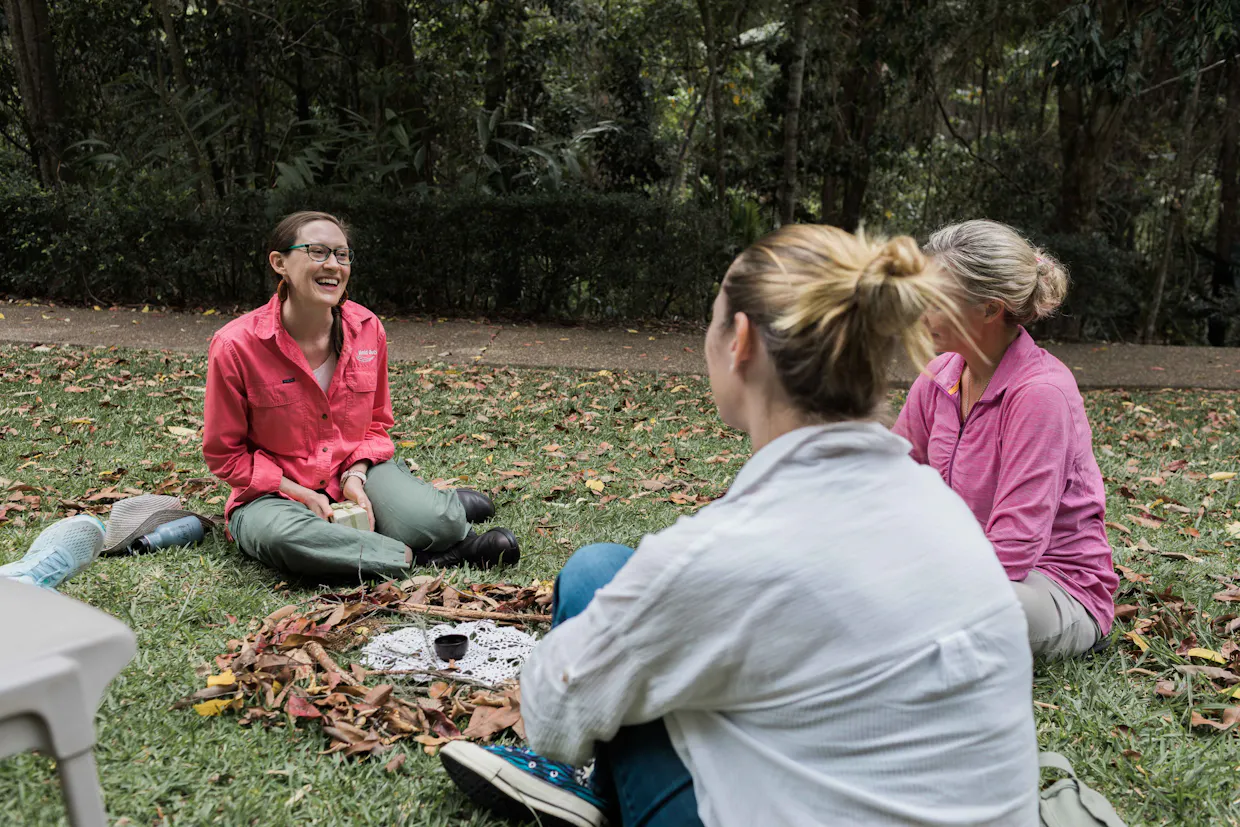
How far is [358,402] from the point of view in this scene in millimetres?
3984

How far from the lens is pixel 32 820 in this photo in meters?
2.02

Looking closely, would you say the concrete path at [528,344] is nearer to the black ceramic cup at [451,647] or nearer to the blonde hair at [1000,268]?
the black ceramic cup at [451,647]

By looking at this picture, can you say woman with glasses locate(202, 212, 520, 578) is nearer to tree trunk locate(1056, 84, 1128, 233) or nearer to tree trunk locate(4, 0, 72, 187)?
tree trunk locate(1056, 84, 1128, 233)

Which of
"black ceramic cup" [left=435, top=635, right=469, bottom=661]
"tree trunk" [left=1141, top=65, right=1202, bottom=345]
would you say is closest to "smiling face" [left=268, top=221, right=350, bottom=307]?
"black ceramic cup" [left=435, top=635, right=469, bottom=661]

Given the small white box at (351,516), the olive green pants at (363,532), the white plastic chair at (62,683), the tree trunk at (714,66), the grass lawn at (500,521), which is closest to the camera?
the white plastic chair at (62,683)

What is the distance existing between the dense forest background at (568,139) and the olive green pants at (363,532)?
6.00 meters

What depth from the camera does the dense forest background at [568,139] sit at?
9.76 m

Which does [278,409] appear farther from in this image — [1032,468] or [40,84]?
[40,84]

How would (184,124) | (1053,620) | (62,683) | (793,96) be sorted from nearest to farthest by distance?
1. (62,683)
2. (1053,620)
3. (184,124)
4. (793,96)

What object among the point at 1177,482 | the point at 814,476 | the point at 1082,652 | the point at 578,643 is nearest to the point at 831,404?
the point at 814,476

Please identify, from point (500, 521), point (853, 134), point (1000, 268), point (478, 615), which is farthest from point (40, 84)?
point (1000, 268)

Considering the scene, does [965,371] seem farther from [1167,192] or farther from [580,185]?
[1167,192]

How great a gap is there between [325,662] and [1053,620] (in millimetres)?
2087

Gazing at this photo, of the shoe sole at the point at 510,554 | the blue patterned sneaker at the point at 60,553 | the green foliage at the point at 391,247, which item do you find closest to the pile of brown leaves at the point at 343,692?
the shoe sole at the point at 510,554
